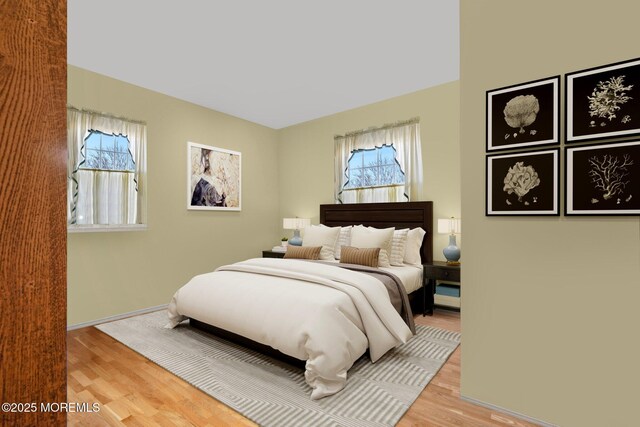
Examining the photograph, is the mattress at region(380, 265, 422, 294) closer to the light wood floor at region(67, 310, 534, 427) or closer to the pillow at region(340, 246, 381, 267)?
the pillow at region(340, 246, 381, 267)

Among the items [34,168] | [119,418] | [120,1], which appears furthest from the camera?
[120,1]

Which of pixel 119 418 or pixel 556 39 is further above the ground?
pixel 556 39

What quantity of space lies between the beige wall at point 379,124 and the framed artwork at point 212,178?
1.01m

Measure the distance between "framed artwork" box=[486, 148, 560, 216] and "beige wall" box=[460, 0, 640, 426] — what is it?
56 millimetres

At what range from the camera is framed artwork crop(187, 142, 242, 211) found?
4469 mm

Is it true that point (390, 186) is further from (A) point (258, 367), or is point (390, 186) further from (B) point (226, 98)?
(A) point (258, 367)

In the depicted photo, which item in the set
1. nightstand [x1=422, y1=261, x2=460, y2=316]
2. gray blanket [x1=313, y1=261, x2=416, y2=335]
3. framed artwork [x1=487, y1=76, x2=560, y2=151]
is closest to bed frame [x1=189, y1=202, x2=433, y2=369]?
nightstand [x1=422, y1=261, x2=460, y2=316]

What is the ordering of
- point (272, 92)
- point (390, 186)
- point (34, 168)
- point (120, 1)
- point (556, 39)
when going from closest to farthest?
point (34, 168), point (556, 39), point (120, 1), point (272, 92), point (390, 186)

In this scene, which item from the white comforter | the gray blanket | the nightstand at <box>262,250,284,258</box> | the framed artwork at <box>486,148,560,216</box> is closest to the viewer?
the framed artwork at <box>486,148,560,216</box>

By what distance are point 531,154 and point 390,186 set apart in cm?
263

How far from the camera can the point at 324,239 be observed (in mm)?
4281

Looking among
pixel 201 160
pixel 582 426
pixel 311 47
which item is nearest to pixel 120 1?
pixel 311 47

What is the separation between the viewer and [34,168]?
0.56 m

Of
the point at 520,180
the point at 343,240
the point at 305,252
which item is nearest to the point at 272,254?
the point at 305,252
